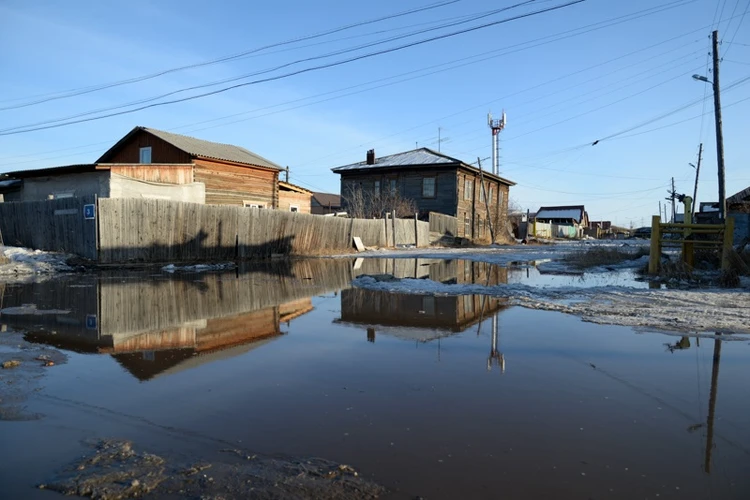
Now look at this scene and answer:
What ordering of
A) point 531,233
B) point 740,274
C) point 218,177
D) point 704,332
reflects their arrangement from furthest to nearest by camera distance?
point 531,233 < point 218,177 < point 740,274 < point 704,332

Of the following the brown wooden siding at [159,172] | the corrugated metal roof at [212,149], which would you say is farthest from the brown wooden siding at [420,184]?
the brown wooden siding at [159,172]

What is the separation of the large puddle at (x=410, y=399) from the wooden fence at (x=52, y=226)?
965cm

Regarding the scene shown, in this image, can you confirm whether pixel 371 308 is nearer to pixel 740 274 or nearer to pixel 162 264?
pixel 740 274

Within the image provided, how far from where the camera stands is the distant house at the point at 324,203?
67.3 meters

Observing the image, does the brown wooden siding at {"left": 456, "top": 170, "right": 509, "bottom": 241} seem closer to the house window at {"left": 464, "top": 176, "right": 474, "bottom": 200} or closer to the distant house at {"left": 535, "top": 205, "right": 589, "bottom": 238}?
the house window at {"left": 464, "top": 176, "right": 474, "bottom": 200}

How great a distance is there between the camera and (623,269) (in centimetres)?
1585

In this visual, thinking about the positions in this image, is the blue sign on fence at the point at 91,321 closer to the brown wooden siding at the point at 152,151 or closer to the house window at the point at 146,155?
the brown wooden siding at the point at 152,151

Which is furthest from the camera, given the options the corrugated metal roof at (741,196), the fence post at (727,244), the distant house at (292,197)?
the distant house at (292,197)

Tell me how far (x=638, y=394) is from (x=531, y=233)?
60771 mm

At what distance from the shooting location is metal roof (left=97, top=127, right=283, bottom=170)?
28.5 metres

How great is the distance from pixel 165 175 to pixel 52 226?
8.32 m

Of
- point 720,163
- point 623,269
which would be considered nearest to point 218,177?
point 623,269

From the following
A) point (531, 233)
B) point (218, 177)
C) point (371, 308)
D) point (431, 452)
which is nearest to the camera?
point (431, 452)

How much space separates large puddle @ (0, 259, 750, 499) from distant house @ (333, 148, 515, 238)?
→ 3266 cm
